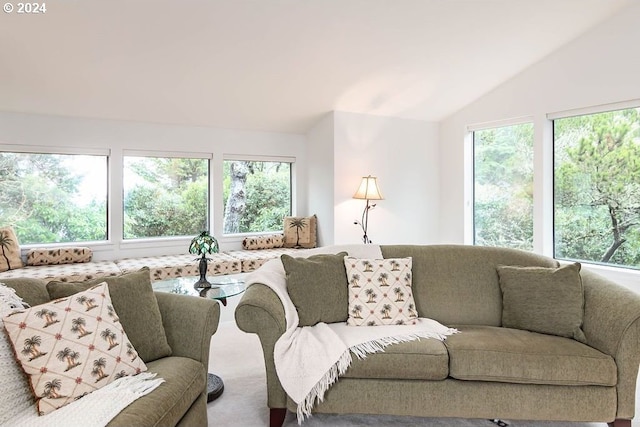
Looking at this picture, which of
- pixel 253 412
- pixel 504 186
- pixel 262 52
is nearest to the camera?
pixel 253 412

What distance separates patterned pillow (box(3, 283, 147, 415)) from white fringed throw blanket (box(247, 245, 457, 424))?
0.66 meters

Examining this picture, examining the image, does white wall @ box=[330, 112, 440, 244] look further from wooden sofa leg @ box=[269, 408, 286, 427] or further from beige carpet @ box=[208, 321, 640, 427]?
wooden sofa leg @ box=[269, 408, 286, 427]

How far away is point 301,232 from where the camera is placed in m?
4.86

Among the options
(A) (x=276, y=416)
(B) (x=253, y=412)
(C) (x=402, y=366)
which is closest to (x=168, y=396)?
(A) (x=276, y=416)

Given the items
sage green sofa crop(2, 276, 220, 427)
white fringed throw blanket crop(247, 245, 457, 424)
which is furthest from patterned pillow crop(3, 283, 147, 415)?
white fringed throw blanket crop(247, 245, 457, 424)

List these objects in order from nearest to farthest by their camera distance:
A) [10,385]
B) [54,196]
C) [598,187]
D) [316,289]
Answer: [10,385], [316,289], [598,187], [54,196]

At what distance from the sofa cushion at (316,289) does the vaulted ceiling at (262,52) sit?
1.85m

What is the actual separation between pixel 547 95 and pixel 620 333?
2.84 m

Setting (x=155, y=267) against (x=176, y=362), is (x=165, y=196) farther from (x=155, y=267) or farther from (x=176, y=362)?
(x=176, y=362)

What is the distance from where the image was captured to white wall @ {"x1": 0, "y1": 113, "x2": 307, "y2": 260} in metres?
3.80

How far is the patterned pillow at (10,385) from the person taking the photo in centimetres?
138

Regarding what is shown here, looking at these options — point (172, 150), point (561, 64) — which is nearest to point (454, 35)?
point (561, 64)

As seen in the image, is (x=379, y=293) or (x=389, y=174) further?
(x=389, y=174)

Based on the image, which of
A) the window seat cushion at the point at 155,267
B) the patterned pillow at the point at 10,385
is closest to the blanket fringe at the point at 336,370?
the patterned pillow at the point at 10,385
